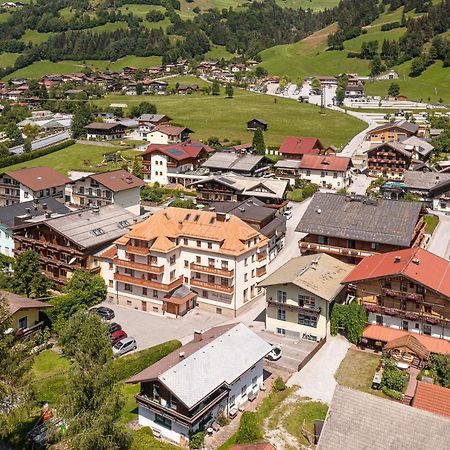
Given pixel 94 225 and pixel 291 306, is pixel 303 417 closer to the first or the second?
pixel 291 306

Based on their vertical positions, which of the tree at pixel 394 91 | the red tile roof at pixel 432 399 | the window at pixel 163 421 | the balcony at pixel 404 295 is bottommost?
the window at pixel 163 421

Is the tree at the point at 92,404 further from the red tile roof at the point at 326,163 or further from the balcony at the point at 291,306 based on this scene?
the red tile roof at the point at 326,163

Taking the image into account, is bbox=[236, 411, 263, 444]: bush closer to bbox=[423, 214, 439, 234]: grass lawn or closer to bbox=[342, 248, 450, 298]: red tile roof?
bbox=[342, 248, 450, 298]: red tile roof

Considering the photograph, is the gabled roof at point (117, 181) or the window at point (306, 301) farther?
the gabled roof at point (117, 181)

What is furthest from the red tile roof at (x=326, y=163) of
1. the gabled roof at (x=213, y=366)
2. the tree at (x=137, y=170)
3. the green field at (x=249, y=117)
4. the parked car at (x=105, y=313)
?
the gabled roof at (x=213, y=366)

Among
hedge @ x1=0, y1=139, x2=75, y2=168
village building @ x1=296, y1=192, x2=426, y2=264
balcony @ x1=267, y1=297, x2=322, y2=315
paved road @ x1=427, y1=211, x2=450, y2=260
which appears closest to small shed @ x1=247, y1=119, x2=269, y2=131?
hedge @ x1=0, y1=139, x2=75, y2=168

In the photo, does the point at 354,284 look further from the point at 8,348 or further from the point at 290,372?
the point at 8,348

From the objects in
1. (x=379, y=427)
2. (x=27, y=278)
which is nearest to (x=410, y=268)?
(x=379, y=427)
